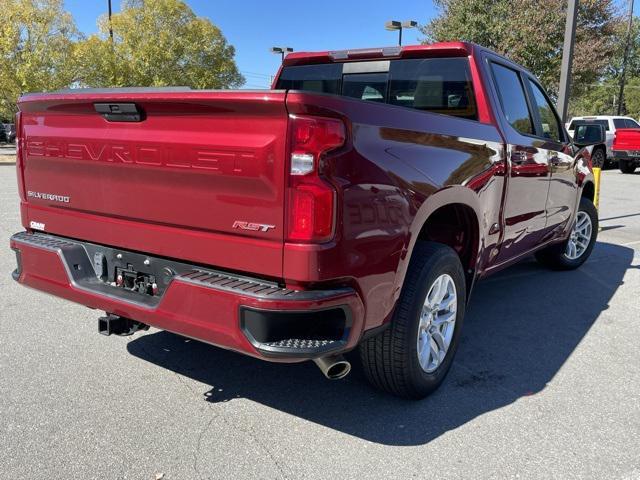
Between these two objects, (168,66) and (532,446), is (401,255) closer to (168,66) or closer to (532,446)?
(532,446)

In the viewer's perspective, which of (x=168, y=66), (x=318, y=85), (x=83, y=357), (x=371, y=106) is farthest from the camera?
(x=168, y=66)

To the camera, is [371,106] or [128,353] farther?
[128,353]

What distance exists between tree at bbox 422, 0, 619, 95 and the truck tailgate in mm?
20966

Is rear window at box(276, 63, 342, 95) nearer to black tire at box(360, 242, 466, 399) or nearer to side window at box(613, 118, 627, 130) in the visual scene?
black tire at box(360, 242, 466, 399)

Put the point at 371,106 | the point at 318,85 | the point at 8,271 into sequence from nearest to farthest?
the point at 371,106 < the point at 318,85 < the point at 8,271

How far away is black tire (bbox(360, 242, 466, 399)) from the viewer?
2.87 metres

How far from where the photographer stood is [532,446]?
9.11 ft

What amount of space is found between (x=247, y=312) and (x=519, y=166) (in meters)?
2.52

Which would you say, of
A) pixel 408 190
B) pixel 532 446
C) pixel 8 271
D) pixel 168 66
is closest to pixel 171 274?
pixel 408 190

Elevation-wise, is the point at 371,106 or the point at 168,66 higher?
the point at 168,66

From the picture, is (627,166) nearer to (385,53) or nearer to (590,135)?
(590,135)

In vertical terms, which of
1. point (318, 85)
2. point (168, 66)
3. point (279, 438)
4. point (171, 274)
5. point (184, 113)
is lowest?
point (279, 438)

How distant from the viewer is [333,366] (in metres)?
2.56

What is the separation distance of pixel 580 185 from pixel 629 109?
64927 millimetres
